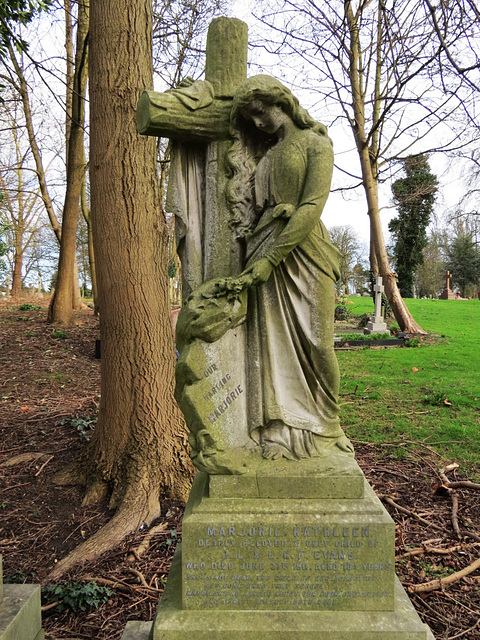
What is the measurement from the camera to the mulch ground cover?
3.61m

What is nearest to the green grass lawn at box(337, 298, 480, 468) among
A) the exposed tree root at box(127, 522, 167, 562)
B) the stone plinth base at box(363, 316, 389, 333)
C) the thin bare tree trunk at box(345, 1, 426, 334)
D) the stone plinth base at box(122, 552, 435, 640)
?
the thin bare tree trunk at box(345, 1, 426, 334)

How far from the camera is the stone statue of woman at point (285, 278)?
2.59m

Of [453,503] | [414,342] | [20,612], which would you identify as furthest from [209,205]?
[414,342]

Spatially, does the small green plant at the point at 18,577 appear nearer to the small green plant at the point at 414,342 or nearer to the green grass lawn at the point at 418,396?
the green grass lawn at the point at 418,396

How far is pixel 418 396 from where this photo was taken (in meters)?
8.39

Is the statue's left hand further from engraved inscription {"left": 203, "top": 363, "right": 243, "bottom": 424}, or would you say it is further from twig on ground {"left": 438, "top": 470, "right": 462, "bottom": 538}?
twig on ground {"left": 438, "top": 470, "right": 462, "bottom": 538}

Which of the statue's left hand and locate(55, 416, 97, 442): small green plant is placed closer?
the statue's left hand

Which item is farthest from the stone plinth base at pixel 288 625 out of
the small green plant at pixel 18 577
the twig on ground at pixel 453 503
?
the twig on ground at pixel 453 503

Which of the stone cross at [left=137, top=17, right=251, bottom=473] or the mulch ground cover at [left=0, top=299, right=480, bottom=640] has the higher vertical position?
the stone cross at [left=137, top=17, right=251, bottom=473]

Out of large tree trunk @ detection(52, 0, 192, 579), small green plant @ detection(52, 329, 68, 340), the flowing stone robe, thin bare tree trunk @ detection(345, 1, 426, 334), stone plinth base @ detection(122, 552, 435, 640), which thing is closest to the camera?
stone plinth base @ detection(122, 552, 435, 640)

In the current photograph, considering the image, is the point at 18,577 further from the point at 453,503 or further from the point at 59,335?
the point at 59,335

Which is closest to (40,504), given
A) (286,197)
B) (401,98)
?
(286,197)

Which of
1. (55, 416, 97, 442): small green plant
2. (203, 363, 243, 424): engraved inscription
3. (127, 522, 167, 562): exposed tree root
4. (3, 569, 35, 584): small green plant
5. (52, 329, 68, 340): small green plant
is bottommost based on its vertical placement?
(3, 569, 35, 584): small green plant

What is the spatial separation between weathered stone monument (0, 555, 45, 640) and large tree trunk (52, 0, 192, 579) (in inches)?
67.2
